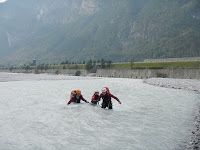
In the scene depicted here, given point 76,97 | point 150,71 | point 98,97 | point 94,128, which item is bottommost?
point 94,128

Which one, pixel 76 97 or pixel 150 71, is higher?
pixel 150 71

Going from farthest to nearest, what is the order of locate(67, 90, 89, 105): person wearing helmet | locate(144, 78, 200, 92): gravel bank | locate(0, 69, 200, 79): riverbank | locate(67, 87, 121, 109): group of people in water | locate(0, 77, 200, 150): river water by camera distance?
locate(0, 69, 200, 79): riverbank
locate(144, 78, 200, 92): gravel bank
locate(67, 90, 89, 105): person wearing helmet
locate(67, 87, 121, 109): group of people in water
locate(0, 77, 200, 150): river water

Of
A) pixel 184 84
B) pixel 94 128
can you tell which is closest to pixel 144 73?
pixel 184 84

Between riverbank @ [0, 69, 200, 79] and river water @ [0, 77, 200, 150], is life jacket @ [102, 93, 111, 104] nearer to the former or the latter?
river water @ [0, 77, 200, 150]

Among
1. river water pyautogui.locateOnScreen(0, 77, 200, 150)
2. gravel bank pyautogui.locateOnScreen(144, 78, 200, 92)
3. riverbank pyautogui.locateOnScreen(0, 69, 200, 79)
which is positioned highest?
riverbank pyautogui.locateOnScreen(0, 69, 200, 79)

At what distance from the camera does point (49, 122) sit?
13.9 m

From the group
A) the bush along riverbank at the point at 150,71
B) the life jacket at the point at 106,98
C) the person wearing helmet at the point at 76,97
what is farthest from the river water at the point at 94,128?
the bush along riverbank at the point at 150,71

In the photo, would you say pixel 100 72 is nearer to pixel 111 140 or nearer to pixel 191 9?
pixel 111 140

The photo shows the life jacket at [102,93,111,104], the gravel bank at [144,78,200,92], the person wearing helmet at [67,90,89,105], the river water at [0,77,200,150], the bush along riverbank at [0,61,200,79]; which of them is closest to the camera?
the river water at [0,77,200,150]

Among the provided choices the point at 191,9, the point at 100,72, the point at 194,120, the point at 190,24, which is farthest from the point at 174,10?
the point at 194,120

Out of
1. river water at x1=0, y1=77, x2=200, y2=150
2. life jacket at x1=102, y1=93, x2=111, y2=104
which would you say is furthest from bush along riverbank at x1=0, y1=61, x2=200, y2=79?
river water at x1=0, y1=77, x2=200, y2=150

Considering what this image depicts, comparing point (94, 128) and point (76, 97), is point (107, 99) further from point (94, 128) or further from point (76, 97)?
point (94, 128)

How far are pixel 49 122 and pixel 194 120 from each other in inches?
331

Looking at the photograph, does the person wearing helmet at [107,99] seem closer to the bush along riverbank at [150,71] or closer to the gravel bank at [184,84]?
the gravel bank at [184,84]
